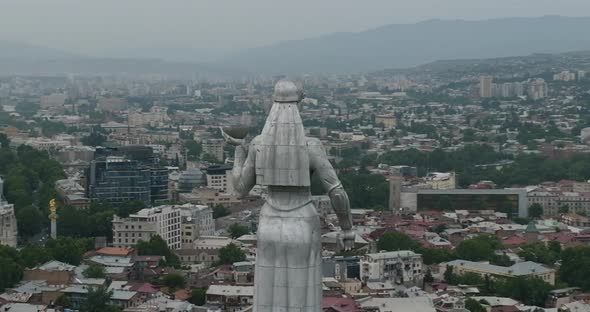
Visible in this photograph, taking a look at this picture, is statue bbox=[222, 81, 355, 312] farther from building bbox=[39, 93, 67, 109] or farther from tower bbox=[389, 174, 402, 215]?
building bbox=[39, 93, 67, 109]

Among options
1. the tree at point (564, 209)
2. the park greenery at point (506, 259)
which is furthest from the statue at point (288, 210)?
the tree at point (564, 209)

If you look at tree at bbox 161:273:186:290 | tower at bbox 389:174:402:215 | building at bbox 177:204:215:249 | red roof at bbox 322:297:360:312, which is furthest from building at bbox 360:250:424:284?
tower at bbox 389:174:402:215

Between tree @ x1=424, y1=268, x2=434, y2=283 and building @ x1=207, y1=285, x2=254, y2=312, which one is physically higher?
building @ x1=207, y1=285, x2=254, y2=312

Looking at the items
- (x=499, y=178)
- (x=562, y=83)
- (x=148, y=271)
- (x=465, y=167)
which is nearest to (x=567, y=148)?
(x=465, y=167)

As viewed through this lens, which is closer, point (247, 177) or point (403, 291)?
point (247, 177)

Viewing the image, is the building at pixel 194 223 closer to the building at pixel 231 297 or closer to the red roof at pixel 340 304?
the building at pixel 231 297

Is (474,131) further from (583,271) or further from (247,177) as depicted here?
(247,177)

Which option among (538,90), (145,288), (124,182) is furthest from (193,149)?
(538,90)
